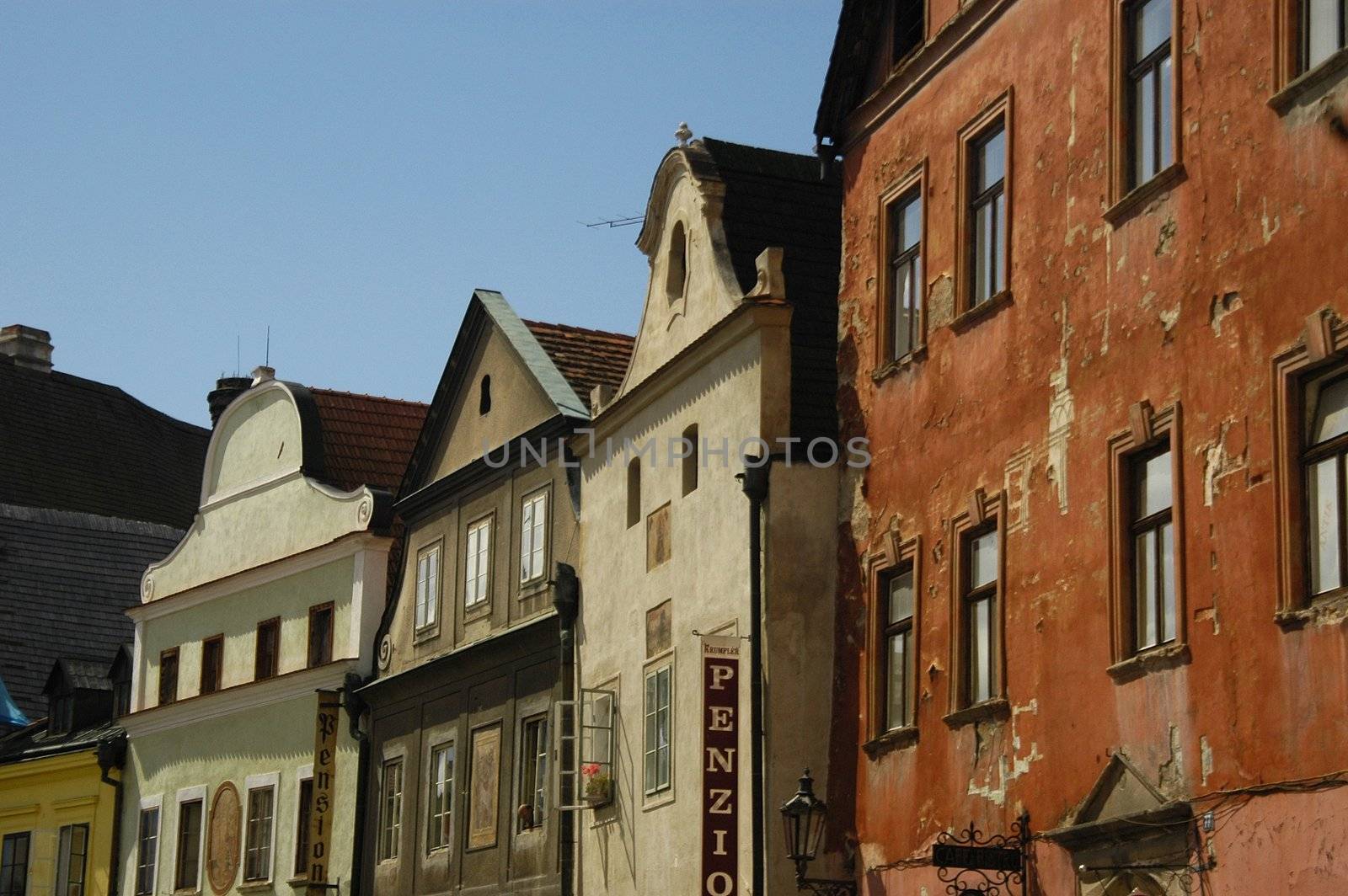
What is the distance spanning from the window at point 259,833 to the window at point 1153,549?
20086 mm

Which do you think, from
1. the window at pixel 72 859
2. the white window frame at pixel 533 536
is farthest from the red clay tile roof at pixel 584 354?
the window at pixel 72 859

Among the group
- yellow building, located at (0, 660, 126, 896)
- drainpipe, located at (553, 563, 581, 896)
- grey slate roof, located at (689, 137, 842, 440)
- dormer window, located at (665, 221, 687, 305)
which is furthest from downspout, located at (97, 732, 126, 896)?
grey slate roof, located at (689, 137, 842, 440)

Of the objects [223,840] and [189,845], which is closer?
[223,840]

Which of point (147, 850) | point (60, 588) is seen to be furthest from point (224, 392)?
point (147, 850)

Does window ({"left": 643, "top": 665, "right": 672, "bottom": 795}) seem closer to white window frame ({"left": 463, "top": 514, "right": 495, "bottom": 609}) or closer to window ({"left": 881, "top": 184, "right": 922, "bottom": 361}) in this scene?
window ({"left": 881, "top": 184, "right": 922, "bottom": 361})

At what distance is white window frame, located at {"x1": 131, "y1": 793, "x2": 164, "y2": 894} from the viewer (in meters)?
36.5

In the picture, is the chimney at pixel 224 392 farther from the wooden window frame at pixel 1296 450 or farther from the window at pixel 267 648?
the wooden window frame at pixel 1296 450

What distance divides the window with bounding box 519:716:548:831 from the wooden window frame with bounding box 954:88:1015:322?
9826mm

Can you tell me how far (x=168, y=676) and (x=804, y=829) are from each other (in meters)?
20.5

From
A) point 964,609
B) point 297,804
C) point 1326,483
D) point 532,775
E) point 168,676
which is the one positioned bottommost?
point 297,804

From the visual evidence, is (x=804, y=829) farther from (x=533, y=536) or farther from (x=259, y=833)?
(x=259, y=833)

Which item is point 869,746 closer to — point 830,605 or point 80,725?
point 830,605

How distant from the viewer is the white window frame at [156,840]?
36.5 meters

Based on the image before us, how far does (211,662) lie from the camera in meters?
36.9
